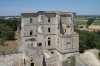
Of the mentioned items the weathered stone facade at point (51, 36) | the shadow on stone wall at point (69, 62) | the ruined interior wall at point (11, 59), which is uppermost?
the weathered stone facade at point (51, 36)

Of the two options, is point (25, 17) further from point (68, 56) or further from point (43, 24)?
point (68, 56)

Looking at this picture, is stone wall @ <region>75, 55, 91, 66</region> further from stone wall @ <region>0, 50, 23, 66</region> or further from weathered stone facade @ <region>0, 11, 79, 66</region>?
Result: stone wall @ <region>0, 50, 23, 66</region>

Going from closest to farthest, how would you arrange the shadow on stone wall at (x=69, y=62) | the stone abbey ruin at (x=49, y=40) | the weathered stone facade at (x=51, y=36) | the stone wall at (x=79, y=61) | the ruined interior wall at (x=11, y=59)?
the ruined interior wall at (x=11, y=59)
the stone wall at (x=79, y=61)
the stone abbey ruin at (x=49, y=40)
the weathered stone facade at (x=51, y=36)
the shadow on stone wall at (x=69, y=62)

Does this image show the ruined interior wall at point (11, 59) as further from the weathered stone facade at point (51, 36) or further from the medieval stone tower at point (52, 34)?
the medieval stone tower at point (52, 34)

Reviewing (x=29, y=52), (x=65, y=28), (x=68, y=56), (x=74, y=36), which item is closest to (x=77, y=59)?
(x=68, y=56)

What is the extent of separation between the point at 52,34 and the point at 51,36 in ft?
1.78

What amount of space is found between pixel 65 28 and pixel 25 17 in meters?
10.1

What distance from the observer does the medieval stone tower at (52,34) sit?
26516 mm

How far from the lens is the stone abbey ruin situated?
2475 cm

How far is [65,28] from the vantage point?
30891 mm

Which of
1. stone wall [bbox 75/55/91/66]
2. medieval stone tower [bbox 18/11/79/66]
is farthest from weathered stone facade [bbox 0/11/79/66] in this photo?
stone wall [bbox 75/55/91/66]

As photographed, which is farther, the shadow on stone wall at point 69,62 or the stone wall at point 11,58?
the shadow on stone wall at point 69,62

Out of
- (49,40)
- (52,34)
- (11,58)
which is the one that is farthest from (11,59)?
(52,34)

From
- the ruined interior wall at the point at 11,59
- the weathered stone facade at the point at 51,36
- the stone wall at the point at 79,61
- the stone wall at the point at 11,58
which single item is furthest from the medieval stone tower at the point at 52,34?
the ruined interior wall at the point at 11,59
